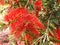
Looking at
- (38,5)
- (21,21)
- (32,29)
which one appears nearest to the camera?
(21,21)

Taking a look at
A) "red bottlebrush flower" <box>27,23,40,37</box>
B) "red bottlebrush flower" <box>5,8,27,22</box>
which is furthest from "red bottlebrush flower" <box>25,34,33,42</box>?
"red bottlebrush flower" <box>5,8,27,22</box>

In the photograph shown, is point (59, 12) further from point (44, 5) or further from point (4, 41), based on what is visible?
point (4, 41)

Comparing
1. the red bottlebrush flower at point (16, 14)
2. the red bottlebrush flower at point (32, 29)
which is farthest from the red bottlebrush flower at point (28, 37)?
the red bottlebrush flower at point (16, 14)

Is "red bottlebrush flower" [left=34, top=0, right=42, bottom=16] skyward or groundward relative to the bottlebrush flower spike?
skyward

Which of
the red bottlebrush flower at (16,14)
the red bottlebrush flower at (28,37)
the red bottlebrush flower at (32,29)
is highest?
the red bottlebrush flower at (16,14)

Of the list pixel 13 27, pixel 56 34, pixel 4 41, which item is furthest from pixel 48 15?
pixel 4 41

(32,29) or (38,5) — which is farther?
(38,5)

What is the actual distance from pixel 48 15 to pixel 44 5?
0.36 feet

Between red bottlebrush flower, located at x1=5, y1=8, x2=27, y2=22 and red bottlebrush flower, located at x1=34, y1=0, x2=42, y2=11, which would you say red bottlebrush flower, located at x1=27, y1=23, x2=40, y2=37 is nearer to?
red bottlebrush flower, located at x1=5, y1=8, x2=27, y2=22

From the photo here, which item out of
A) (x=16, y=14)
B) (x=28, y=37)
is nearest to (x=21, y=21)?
(x=16, y=14)

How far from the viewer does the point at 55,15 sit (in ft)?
6.20

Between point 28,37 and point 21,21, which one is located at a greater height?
point 21,21

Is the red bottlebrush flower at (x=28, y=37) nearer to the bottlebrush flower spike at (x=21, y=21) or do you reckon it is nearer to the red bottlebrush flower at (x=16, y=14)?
the bottlebrush flower spike at (x=21, y=21)

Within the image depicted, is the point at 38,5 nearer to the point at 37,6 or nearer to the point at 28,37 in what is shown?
the point at 37,6
